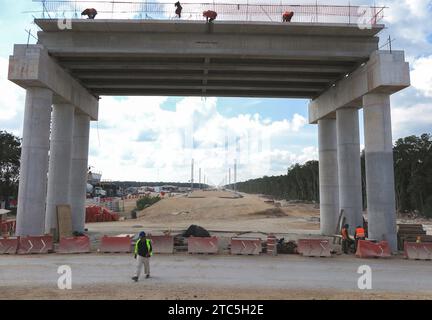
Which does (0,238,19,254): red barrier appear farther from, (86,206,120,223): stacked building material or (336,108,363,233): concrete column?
(86,206,120,223): stacked building material

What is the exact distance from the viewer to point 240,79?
1007 inches

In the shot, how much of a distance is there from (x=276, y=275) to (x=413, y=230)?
1249cm

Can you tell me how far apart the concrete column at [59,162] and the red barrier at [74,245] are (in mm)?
6043

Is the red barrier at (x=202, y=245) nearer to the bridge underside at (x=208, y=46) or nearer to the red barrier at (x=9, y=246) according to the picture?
the red barrier at (x=9, y=246)

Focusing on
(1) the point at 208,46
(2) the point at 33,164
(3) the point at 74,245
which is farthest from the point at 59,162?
(1) the point at 208,46

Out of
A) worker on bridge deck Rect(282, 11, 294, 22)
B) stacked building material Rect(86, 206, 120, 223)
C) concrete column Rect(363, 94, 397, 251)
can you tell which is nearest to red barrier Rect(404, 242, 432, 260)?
concrete column Rect(363, 94, 397, 251)

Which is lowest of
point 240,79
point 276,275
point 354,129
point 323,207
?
point 276,275

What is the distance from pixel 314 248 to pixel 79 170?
1833cm

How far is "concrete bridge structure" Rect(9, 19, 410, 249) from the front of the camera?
20.2 meters

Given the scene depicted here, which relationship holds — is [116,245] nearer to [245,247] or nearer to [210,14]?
[245,247]

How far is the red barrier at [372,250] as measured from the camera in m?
18.3
